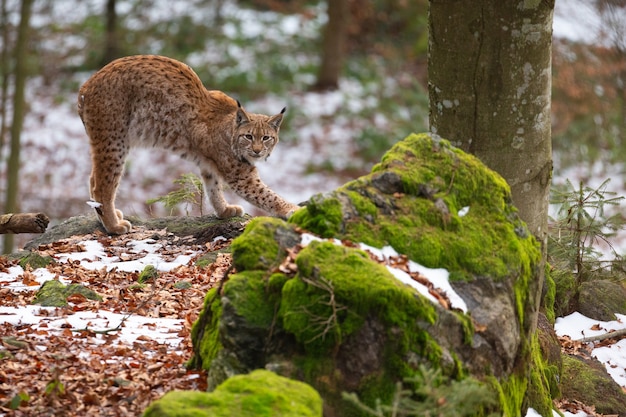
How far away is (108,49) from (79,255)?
962 cm

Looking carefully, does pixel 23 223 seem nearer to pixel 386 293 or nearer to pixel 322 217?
pixel 322 217

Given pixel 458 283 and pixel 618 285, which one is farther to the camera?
pixel 618 285

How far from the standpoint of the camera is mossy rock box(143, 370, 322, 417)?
127 inches

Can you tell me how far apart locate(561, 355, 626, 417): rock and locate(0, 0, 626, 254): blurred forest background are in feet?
25.0

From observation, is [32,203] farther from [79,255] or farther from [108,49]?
[79,255]

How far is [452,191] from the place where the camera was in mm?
4648

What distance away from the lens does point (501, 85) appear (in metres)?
5.26

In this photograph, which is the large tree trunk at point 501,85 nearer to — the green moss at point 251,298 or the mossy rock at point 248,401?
the green moss at point 251,298

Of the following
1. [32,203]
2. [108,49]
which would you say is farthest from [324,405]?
[108,49]

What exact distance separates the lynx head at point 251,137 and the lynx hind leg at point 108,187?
1.15m

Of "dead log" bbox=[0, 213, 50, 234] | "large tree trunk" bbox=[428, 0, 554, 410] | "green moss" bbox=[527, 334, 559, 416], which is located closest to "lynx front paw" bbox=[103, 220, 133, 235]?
"dead log" bbox=[0, 213, 50, 234]

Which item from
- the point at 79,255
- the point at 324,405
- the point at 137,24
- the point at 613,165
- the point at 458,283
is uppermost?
the point at 137,24

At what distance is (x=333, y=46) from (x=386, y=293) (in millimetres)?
13194

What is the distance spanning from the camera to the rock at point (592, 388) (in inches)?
219
